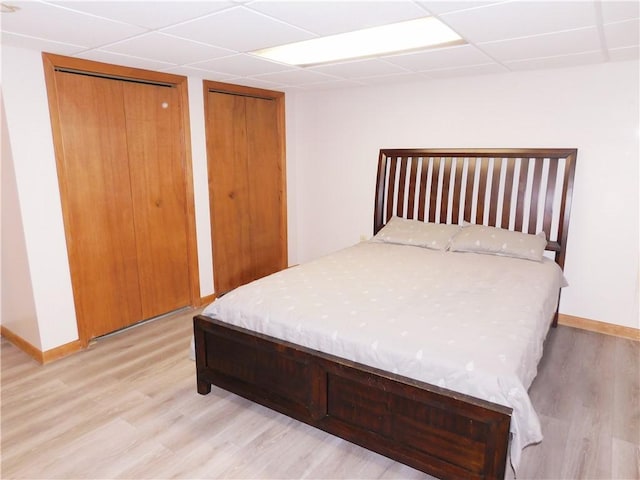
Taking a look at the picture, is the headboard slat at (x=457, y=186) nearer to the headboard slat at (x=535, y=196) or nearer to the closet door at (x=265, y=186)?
the headboard slat at (x=535, y=196)

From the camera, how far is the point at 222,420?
8.04 feet

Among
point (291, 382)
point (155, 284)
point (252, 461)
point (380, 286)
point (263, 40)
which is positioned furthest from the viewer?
point (155, 284)

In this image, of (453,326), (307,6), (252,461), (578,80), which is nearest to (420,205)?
(578,80)

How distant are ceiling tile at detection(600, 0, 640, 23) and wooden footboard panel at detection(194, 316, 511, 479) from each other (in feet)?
5.97

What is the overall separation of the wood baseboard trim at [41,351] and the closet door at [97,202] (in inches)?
4.9

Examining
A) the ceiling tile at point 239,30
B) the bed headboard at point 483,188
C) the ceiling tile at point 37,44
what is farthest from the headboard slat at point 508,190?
the ceiling tile at point 37,44

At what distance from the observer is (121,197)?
342 cm

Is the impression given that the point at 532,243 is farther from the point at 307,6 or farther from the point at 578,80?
the point at 307,6

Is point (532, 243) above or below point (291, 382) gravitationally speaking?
above

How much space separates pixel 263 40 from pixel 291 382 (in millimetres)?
1930

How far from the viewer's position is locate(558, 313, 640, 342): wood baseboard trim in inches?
135

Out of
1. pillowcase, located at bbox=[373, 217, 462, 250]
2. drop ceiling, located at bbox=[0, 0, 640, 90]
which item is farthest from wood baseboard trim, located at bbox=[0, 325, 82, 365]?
pillowcase, located at bbox=[373, 217, 462, 250]

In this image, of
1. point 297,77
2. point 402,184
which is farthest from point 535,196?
point 297,77

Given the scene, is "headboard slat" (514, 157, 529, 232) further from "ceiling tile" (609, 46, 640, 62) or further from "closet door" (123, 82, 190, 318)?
"closet door" (123, 82, 190, 318)
